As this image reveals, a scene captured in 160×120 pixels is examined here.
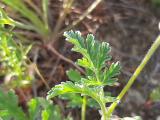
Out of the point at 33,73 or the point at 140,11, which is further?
the point at 140,11

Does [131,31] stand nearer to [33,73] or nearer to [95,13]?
[95,13]

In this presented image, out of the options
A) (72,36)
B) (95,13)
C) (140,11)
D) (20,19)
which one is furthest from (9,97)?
(140,11)

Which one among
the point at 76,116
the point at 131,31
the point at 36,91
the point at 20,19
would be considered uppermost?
the point at 20,19

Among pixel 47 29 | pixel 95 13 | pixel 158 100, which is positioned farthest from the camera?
pixel 95 13

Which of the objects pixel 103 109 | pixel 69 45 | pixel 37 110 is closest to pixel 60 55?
pixel 69 45

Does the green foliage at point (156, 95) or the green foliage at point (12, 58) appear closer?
the green foliage at point (12, 58)

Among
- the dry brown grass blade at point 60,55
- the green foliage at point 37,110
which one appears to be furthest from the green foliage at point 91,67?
the dry brown grass blade at point 60,55

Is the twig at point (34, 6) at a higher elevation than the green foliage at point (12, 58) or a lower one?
higher

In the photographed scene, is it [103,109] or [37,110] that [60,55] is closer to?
[37,110]

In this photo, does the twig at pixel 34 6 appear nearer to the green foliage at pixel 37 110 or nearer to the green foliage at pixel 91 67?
the green foliage at pixel 37 110

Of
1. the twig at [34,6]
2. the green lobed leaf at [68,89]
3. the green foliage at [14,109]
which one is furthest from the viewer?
the twig at [34,6]

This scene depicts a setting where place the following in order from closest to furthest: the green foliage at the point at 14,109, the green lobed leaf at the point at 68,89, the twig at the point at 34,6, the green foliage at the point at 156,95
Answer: the green lobed leaf at the point at 68,89 → the green foliage at the point at 14,109 → the green foliage at the point at 156,95 → the twig at the point at 34,6
